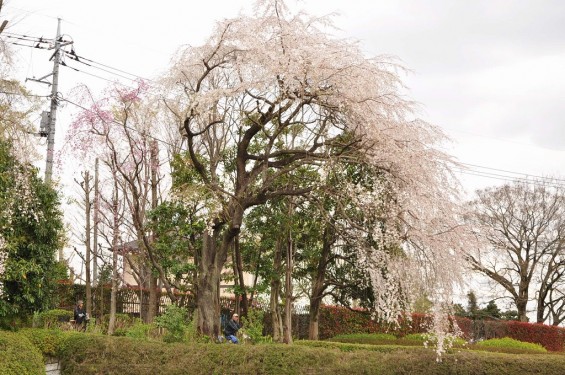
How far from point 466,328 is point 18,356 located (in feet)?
73.9

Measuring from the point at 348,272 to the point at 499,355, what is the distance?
10.2 m

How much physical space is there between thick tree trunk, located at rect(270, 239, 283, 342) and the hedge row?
3178 mm

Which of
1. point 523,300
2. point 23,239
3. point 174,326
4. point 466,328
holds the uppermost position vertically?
point 23,239

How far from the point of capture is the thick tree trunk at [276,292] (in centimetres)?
2022

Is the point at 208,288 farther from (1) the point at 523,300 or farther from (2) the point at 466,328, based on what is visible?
(1) the point at 523,300

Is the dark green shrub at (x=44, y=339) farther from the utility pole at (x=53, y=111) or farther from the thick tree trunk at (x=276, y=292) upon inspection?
the thick tree trunk at (x=276, y=292)

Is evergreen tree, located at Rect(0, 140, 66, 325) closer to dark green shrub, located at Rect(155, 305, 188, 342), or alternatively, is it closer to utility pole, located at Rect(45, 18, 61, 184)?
dark green shrub, located at Rect(155, 305, 188, 342)

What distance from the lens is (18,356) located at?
11117 mm

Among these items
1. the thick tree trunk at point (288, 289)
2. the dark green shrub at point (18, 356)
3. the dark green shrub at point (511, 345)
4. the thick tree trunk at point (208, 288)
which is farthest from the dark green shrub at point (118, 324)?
the dark green shrub at point (511, 345)

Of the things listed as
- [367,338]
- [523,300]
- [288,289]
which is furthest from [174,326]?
[523,300]

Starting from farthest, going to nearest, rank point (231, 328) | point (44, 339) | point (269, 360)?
point (231, 328), point (44, 339), point (269, 360)

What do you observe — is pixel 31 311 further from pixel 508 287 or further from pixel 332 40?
pixel 508 287

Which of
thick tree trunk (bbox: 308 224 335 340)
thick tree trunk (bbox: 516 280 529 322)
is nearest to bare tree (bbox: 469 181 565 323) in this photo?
thick tree trunk (bbox: 516 280 529 322)

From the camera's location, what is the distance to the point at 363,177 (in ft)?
50.8
